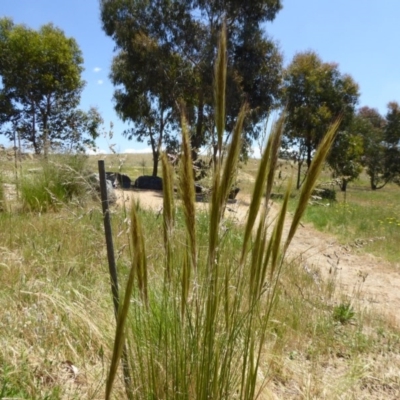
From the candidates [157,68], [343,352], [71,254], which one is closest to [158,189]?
[157,68]

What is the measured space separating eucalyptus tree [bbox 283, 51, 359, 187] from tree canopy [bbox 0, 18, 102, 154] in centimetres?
974

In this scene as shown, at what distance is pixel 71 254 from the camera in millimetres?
3930

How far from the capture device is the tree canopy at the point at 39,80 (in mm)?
21719

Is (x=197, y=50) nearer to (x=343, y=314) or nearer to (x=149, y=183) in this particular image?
(x=149, y=183)

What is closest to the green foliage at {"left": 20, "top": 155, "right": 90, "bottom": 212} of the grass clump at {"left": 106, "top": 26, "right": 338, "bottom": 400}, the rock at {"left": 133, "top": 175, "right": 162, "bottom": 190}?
the grass clump at {"left": 106, "top": 26, "right": 338, "bottom": 400}

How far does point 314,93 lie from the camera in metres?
21.9

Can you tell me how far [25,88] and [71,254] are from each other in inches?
788

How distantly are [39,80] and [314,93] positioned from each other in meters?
13.3

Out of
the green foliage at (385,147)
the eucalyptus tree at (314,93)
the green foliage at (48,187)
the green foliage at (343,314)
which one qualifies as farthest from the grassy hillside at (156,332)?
the green foliage at (385,147)

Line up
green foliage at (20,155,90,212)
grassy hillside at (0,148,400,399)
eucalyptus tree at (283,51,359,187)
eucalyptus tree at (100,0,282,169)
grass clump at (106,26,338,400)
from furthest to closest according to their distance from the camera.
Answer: eucalyptus tree at (283,51,359,187), eucalyptus tree at (100,0,282,169), green foliage at (20,155,90,212), grassy hillside at (0,148,400,399), grass clump at (106,26,338,400)

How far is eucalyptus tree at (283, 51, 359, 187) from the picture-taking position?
2131 cm

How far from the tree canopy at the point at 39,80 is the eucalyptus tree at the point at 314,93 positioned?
9735mm

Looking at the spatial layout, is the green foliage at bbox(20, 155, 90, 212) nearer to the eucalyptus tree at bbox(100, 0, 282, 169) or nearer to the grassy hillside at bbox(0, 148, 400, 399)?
the grassy hillside at bbox(0, 148, 400, 399)

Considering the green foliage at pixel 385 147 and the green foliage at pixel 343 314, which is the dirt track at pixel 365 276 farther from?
the green foliage at pixel 385 147
